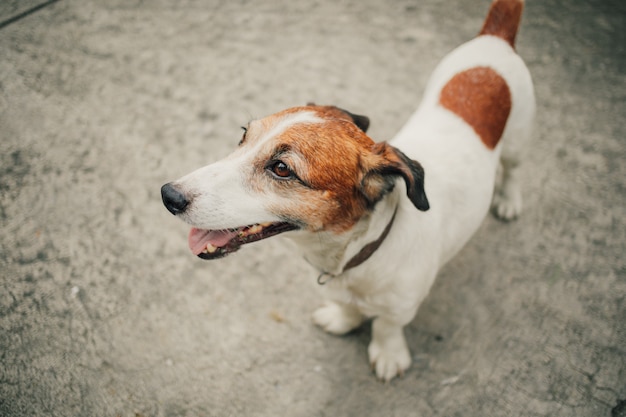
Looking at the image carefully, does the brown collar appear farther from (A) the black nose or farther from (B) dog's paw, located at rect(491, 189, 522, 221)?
(B) dog's paw, located at rect(491, 189, 522, 221)

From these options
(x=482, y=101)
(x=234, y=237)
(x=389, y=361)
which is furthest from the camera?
(x=389, y=361)

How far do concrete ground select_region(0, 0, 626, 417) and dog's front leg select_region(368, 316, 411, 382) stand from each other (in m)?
0.10

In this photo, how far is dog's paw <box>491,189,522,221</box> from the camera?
11.3ft

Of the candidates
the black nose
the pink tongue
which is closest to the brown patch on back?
the pink tongue

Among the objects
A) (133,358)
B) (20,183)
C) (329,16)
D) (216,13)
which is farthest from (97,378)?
(329,16)

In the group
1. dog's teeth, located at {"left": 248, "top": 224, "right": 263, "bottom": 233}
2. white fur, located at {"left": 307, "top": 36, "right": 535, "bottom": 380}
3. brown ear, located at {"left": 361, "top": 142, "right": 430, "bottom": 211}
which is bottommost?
white fur, located at {"left": 307, "top": 36, "right": 535, "bottom": 380}

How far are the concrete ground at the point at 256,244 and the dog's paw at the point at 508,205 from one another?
0.13 m

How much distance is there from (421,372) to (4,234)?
319 cm

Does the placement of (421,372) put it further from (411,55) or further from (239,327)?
(411,55)

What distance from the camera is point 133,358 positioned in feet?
8.95

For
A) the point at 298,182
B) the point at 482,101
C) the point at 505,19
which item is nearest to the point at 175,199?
the point at 298,182

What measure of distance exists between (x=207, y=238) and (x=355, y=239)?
0.73 meters

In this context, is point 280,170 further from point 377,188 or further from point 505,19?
point 505,19

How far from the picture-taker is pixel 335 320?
2.89 metres
